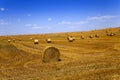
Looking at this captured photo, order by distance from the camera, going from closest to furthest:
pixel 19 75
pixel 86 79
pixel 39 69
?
1. pixel 86 79
2. pixel 19 75
3. pixel 39 69

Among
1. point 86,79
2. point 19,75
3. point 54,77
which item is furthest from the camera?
point 19,75

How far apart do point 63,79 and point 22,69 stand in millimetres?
6938

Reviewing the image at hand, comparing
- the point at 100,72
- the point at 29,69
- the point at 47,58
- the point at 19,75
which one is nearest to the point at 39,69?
the point at 29,69

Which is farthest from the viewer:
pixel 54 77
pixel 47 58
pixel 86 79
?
pixel 47 58

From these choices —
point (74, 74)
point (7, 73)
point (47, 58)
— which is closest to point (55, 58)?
point (47, 58)

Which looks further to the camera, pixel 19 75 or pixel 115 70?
pixel 19 75

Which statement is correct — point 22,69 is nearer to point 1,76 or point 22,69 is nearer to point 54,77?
point 1,76

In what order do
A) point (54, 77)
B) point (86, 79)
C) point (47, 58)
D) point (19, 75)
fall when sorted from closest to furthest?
point (86, 79), point (54, 77), point (19, 75), point (47, 58)

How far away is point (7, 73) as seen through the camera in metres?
21.5

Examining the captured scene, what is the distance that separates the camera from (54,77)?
18078 millimetres

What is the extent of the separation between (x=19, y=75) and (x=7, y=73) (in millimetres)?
1648

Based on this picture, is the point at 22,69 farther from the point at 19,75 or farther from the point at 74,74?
the point at 74,74

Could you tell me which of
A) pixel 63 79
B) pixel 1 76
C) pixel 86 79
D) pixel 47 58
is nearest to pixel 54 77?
pixel 63 79

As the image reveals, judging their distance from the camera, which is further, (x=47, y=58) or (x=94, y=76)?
(x=47, y=58)
